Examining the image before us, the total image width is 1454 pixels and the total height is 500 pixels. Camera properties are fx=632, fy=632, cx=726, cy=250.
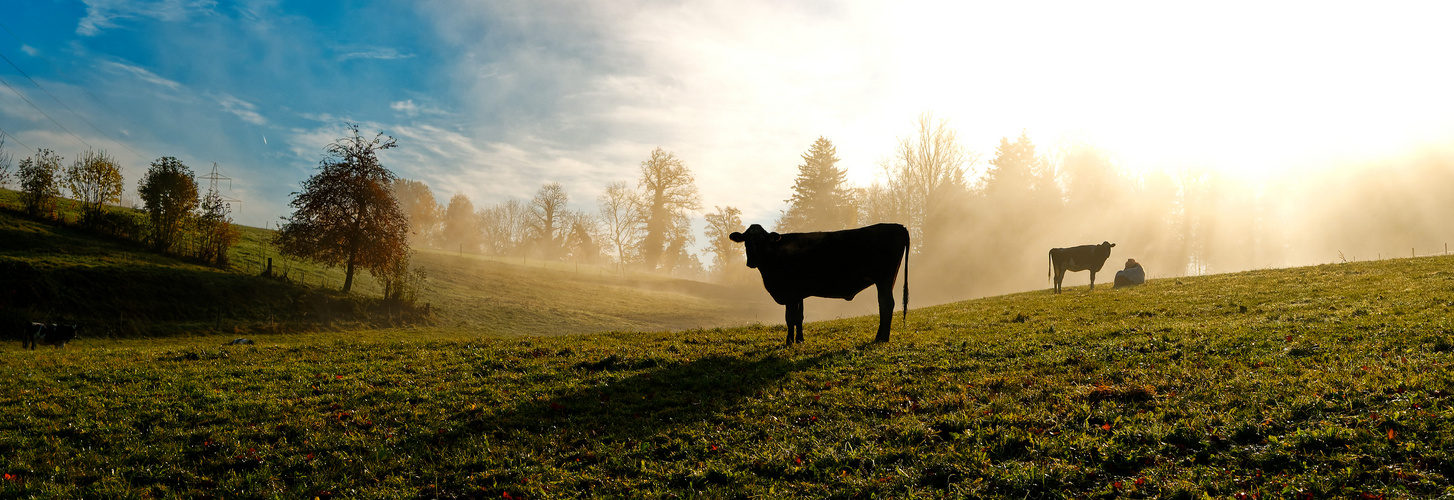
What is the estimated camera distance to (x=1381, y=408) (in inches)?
241

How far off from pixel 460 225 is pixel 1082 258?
10685cm

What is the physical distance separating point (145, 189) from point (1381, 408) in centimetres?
4835

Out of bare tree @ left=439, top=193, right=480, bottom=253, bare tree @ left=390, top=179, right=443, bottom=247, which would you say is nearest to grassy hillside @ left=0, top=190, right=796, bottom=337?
bare tree @ left=390, top=179, right=443, bottom=247

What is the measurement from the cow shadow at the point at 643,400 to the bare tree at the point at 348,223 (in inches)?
1199

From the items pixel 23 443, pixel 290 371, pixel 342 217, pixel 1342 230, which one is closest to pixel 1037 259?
pixel 1342 230

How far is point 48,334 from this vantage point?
63.9 feet

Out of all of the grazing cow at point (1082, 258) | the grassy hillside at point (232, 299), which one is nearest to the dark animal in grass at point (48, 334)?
the grassy hillside at point (232, 299)

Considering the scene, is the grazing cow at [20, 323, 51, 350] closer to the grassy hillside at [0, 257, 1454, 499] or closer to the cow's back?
the grassy hillside at [0, 257, 1454, 499]

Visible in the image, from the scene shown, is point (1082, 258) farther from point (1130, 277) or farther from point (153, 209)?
point (153, 209)

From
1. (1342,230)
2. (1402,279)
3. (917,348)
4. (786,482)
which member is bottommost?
(786,482)

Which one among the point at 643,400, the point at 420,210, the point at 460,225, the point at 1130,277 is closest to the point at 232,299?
the point at 643,400

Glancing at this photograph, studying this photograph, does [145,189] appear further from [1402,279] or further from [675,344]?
[1402,279]

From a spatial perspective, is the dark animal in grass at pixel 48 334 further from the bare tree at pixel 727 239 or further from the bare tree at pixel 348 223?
the bare tree at pixel 727 239

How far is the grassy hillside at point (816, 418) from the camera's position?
18.8 ft
